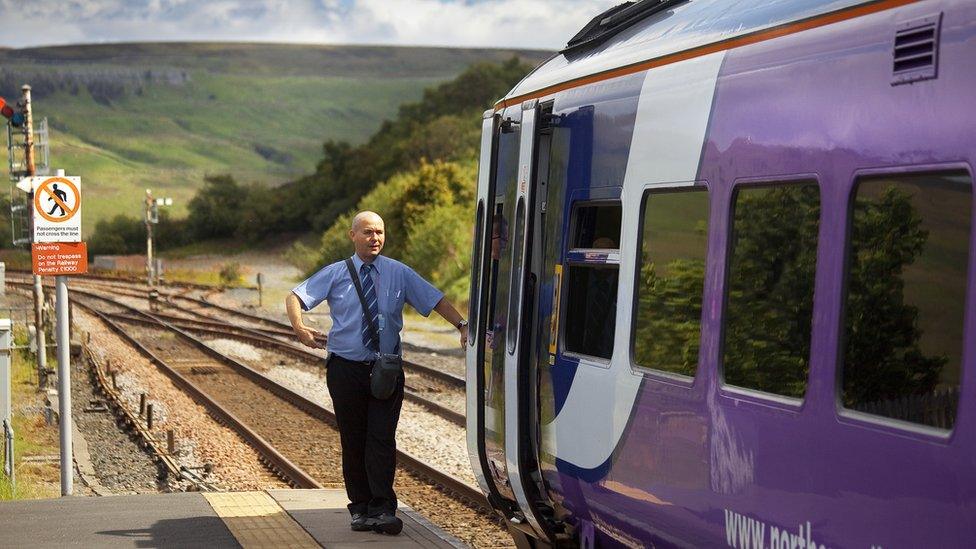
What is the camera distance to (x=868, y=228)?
474 cm

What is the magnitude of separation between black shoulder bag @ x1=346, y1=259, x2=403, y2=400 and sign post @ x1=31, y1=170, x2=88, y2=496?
14.3ft

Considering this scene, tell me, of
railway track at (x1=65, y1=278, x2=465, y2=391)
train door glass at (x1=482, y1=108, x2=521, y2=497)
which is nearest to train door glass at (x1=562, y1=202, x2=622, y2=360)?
train door glass at (x1=482, y1=108, x2=521, y2=497)

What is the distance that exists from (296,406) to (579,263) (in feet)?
45.3

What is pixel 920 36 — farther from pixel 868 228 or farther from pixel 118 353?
pixel 118 353

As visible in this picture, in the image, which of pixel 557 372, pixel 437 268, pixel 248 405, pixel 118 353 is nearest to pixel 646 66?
pixel 557 372

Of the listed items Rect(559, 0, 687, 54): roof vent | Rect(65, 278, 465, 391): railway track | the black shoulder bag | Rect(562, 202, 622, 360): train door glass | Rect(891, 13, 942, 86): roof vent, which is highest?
Rect(559, 0, 687, 54): roof vent

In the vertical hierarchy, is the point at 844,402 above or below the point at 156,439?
above

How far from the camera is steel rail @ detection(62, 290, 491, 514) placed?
489 inches

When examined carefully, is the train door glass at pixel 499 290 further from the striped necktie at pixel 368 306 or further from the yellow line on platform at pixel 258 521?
the yellow line on platform at pixel 258 521

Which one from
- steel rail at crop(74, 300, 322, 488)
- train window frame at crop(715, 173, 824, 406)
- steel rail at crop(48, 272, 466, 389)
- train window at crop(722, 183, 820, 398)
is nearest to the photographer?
train window frame at crop(715, 173, 824, 406)

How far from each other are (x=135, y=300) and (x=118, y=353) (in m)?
22.4

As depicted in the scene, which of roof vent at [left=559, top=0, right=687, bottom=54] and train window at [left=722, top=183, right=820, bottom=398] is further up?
roof vent at [left=559, top=0, right=687, bottom=54]

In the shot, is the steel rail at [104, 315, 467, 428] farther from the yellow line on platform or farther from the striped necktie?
the striped necktie

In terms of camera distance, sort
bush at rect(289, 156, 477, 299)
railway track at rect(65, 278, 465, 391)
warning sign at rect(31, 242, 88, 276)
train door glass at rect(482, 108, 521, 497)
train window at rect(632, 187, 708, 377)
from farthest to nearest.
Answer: bush at rect(289, 156, 477, 299), railway track at rect(65, 278, 465, 391), warning sign at rect(31, 242, 88, 276), train door glass at rect(482, 108, 521, 497), train window at rect(632, 187, 708, 377)
